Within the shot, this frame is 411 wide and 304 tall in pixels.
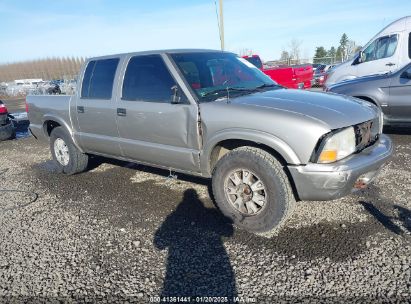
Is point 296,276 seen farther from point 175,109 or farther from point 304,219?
Answer: point 175,109

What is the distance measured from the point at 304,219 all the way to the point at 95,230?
226 centimetres

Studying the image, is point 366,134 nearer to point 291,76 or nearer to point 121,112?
point 121,112

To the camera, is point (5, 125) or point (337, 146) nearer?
point (337, 146)

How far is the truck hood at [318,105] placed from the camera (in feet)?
10.4

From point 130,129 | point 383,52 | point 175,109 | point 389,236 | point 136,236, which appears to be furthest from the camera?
point 383,52

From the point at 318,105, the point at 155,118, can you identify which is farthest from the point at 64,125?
the point at 318,105

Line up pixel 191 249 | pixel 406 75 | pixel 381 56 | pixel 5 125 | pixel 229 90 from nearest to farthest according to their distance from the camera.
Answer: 1. pixel 191 249
2. pixel 229 90
3. pixel 406 75
4. pixel 5 125
5. pixel 381 56

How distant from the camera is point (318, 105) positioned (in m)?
3.40

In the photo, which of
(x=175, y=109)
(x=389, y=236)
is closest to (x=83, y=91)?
(x=175, y=109)

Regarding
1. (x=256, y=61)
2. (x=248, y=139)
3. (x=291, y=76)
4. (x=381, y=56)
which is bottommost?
(x=291, y=76)

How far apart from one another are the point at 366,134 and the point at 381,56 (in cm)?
707

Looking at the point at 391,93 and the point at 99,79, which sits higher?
the point at 99,79

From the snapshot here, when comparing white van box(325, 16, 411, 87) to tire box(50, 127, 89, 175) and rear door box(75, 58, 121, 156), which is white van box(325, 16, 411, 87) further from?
tire box(50, 127, 89, 175)

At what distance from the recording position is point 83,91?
16.8 ft
